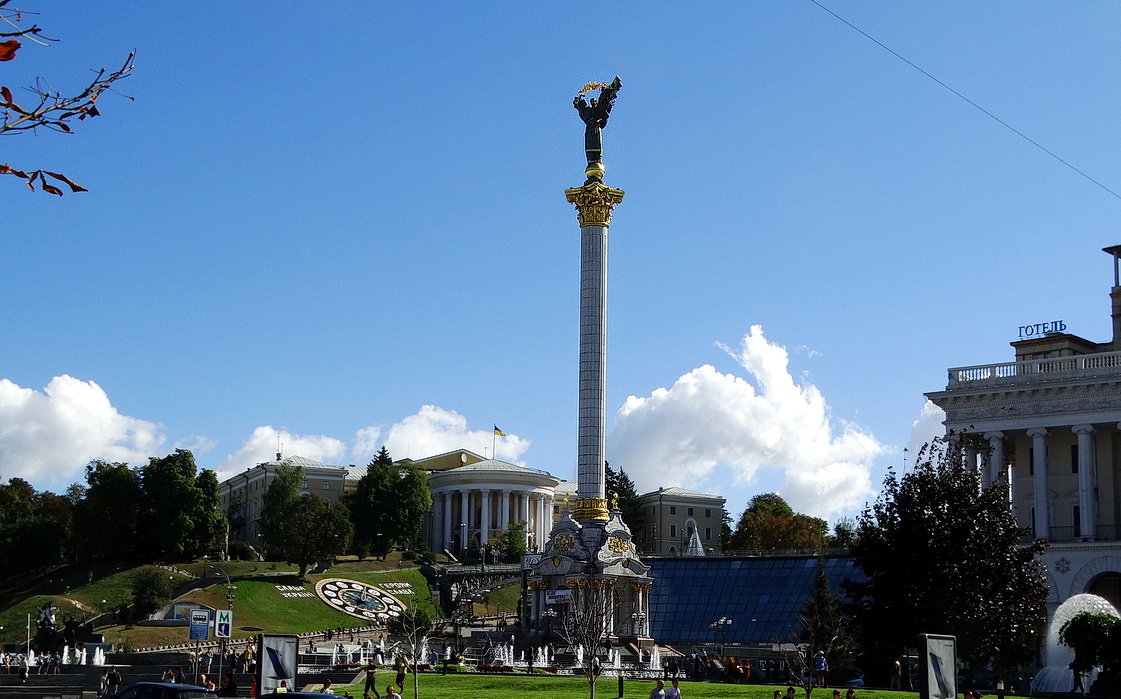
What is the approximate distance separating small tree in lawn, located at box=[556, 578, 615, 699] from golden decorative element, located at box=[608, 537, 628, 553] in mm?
1974

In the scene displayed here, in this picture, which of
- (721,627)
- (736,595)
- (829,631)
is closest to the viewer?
(829,631)

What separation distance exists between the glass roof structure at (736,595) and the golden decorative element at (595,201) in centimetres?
2416

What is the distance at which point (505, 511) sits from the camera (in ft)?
451

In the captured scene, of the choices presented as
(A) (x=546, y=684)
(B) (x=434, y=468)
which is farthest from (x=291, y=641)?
(B) (x=434, y=468)

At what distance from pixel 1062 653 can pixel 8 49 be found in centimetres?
5459

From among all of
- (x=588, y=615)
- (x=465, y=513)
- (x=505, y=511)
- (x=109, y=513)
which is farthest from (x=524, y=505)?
(x=588, y=615)

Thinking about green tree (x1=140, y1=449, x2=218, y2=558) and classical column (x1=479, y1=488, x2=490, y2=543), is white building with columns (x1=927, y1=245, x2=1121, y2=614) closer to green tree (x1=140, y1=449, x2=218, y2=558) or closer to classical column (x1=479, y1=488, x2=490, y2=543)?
green tree (x1=140, y1=449, x2=218, y2=558)

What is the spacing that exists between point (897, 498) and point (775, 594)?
44.0 meters

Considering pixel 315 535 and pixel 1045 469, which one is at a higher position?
pixel 1045 469

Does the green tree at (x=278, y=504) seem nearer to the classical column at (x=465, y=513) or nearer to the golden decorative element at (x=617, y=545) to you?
the classical column at (x=465, y=513)

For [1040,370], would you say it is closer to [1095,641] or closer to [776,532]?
A: [1095,641]

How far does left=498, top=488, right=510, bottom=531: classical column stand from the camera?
13725 centimetres

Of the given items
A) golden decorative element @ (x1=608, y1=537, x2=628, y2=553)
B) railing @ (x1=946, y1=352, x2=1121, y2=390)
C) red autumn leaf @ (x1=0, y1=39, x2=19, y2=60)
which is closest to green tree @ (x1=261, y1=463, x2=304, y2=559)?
golden decorative element @ (x1=608, y1=537, x2=628, y2=553)

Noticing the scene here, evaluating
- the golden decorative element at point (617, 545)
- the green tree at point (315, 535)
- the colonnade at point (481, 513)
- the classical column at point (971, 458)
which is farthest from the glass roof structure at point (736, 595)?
the colonnade at point (481, 513)
